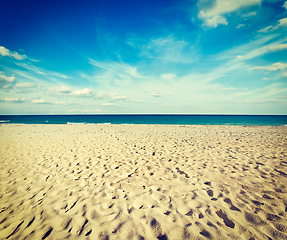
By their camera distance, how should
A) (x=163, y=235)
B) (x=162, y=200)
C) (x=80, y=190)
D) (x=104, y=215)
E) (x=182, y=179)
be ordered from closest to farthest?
(x=163, y=235)
(x=104, y=215)
(x=162, y=200)
(x=80, y=190)
(x=182, y=179)

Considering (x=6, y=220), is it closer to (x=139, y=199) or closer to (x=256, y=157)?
(x=139, y=199)

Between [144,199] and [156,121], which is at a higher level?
[144,199]

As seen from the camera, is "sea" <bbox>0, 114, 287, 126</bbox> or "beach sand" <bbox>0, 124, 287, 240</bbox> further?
"sea" <bbox>0, 114, 287, 126</bbox>

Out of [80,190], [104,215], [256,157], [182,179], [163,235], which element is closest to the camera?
[163,235]

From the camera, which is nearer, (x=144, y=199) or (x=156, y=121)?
(x=144, y=199)

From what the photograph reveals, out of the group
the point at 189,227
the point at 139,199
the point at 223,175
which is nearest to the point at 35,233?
the point at 139,199

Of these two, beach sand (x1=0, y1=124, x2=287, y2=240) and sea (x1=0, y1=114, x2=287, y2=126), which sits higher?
beach sand (x1=0, y1=124, x2=287, y2=240)

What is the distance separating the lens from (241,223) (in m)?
2.63

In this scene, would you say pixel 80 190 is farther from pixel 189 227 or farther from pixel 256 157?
pixel 256 157

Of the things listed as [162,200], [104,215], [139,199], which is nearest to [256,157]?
[162,200]

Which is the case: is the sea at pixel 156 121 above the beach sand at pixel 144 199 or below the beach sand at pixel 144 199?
below

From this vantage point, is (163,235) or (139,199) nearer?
(163,235)

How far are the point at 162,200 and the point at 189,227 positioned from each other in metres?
0.90

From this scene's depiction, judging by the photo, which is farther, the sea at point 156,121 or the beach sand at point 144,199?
the sea at point 156,121
